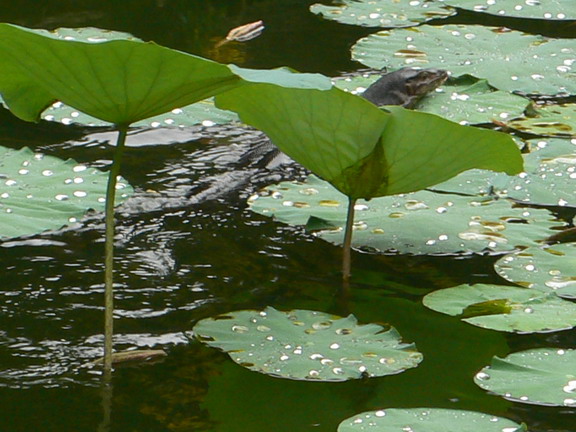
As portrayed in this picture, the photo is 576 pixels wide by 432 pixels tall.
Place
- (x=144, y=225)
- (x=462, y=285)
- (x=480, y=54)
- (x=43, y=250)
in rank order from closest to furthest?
(x=462, y=285) → (x=43, y=250) → (x=144, y=225) → (x=480, y=54)

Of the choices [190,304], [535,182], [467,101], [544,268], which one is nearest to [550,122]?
[467,101]

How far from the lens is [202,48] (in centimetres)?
460

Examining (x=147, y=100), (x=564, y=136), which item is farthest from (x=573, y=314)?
(x=564, y=136)

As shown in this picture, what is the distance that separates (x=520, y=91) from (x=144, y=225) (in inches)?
67.6

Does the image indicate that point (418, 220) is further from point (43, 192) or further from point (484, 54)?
point (484, 54)

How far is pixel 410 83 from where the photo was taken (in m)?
4.09

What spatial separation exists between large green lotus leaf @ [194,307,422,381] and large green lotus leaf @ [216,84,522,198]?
0.36 metres

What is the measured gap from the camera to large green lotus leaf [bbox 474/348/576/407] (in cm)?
191

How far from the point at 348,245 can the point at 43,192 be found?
2.78ft

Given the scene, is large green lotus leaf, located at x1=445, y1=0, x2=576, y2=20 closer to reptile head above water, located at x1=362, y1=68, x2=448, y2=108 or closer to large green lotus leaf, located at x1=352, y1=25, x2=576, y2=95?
large green lotus leaf, located at x1=352, y1=25, x2=576, y2=95

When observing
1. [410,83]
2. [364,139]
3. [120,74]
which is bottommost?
[410,83]

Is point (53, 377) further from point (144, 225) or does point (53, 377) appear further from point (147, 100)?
point (144, 225)

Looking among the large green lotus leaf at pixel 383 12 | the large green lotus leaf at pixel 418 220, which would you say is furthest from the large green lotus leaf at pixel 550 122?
the large green lotus leaf at pixel 383 12

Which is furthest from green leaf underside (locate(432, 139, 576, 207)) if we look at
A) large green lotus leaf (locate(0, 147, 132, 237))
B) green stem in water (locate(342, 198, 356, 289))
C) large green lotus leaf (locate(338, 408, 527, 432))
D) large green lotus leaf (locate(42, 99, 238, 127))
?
large green lotus leaf (locate(338, 408, 527, 432))
